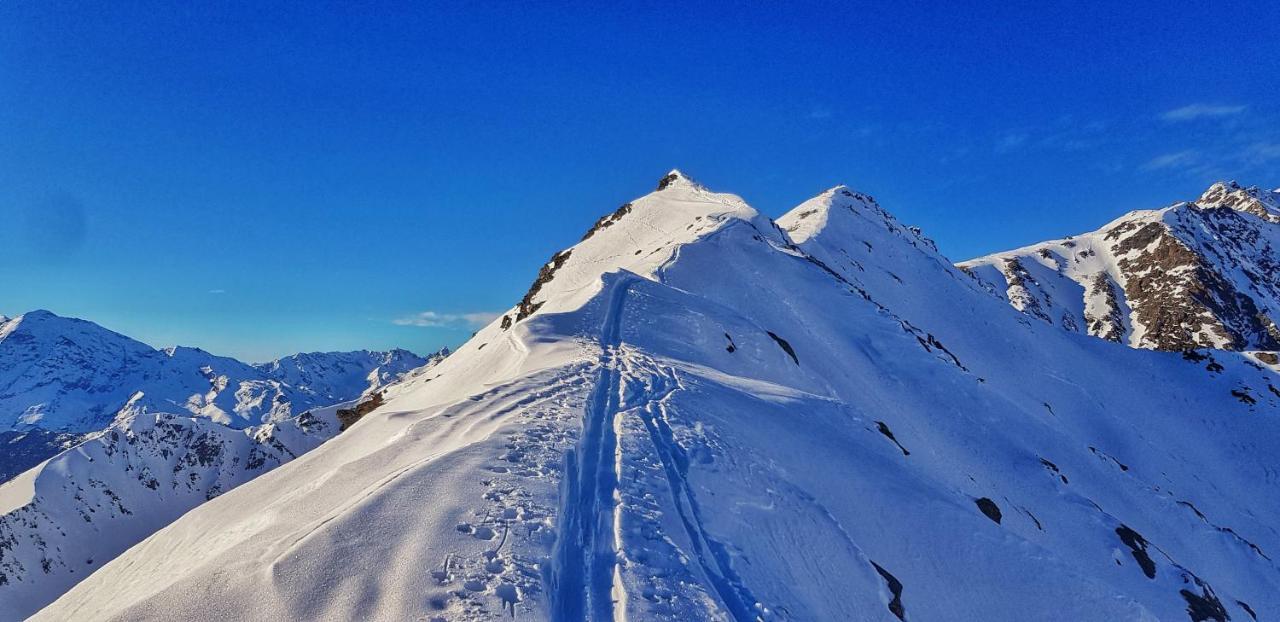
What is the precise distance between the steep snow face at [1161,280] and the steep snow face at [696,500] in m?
137

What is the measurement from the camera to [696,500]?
10977 millimetres

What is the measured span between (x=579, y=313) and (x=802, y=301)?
54.8 ft

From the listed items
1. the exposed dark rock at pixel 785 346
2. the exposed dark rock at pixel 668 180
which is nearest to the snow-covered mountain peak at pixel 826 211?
the exposed dark rock at pixel 668 180

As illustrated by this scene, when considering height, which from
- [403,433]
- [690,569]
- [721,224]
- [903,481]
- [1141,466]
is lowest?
[1141,466]

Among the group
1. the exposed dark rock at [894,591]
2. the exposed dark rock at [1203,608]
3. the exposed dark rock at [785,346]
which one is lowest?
the exposed dark rock at [1203,608]

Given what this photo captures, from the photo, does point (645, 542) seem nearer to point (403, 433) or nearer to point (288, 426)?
point (403, 433)

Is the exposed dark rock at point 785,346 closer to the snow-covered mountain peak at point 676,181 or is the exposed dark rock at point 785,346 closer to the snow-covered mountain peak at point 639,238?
the snow-covered mountain peak at point 639,238

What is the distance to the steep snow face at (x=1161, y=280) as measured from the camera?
14062 centimetres

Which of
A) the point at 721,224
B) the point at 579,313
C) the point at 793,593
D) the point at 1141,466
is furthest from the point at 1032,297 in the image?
the point at 793,593

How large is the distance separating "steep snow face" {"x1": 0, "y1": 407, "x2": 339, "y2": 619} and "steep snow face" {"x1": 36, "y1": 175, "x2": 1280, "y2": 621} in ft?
380

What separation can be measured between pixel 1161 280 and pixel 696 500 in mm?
207255

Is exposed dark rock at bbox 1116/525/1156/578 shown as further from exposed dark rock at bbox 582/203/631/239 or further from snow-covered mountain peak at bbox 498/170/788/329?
exposed dark rock at bbox 582/203/631/239

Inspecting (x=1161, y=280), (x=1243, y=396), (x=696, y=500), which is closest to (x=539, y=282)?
(x=696, y=500)

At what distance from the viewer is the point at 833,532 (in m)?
12.0
